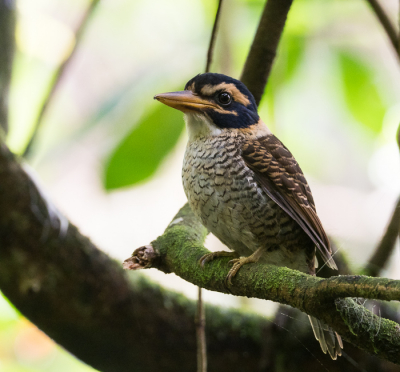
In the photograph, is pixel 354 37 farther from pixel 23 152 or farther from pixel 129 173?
pixel 23 152

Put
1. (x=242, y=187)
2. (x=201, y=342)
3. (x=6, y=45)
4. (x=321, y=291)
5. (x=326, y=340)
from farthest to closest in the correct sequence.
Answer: (x=6, y=45)
(x=201, y=342)
(x=242, y=187)
(x=326, y=340)
(x=321, y=291)

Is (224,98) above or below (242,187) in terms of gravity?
above

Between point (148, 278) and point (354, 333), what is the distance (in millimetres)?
1719

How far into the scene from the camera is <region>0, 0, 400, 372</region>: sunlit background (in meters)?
2.61

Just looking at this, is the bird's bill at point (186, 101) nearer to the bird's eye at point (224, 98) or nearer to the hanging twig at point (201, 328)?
the bird's eye at point (224, 98)

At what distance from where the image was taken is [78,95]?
134 inches

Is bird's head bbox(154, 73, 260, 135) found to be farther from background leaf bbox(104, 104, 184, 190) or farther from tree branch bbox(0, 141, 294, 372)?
tree branch bbox(0, 141, 294, 372)

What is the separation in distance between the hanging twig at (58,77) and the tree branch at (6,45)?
18.3 inches

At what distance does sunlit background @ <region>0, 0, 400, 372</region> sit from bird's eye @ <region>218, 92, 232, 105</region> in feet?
1.43

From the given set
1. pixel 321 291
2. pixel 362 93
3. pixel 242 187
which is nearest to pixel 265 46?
pixel 362 93

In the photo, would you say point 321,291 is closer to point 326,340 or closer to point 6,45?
point 326,340

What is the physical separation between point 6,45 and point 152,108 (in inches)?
53.7

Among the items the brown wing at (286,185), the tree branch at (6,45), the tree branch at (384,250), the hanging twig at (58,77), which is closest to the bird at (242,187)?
the brown wing at (286,185)

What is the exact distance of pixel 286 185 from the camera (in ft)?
6.32
